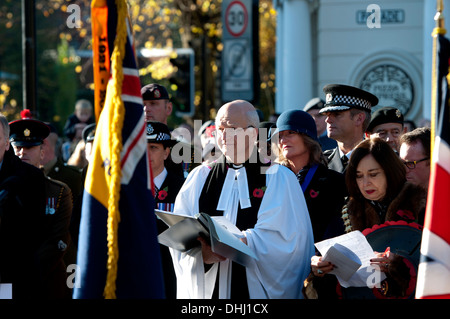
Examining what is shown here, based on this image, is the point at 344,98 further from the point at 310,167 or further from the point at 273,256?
the point at 273,256

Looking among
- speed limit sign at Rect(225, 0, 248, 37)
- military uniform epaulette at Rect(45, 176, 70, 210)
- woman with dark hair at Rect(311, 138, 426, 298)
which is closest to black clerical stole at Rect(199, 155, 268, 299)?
woman with dark hair at Rect(311, 138, 426, 298)

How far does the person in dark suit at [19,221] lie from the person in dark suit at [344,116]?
2.62 metres

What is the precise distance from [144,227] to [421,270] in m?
1.27

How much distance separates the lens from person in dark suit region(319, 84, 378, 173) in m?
6.37

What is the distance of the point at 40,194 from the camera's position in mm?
4531

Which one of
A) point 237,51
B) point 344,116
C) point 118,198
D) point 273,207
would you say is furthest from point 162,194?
point 237,51

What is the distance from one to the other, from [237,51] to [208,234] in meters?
8.66

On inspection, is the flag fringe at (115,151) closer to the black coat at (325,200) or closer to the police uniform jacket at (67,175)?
the black coat at (325,200)

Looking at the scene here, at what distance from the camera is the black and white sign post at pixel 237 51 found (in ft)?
41.3

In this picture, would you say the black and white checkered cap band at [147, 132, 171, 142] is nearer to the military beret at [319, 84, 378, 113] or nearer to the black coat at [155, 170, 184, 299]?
the black coat at [155, 170, 184, 299]

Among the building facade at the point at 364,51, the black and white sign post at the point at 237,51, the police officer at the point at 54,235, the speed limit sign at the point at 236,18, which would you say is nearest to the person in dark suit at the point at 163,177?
the police officer at the point at 54,235

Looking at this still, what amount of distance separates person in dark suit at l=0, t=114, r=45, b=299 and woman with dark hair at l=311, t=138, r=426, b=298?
1.57 meters
